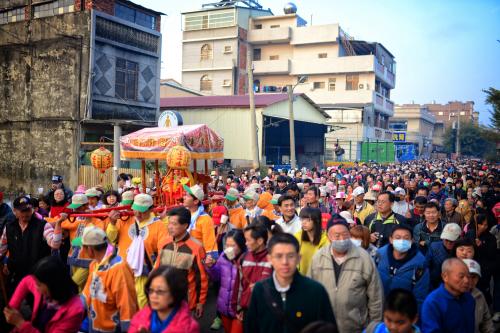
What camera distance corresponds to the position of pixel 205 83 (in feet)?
169

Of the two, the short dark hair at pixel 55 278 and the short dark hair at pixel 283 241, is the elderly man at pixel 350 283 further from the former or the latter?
the short dark hair at pixel 55 278

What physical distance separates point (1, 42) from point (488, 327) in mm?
23656

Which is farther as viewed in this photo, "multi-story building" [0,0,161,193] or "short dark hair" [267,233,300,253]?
"multi-story building" [0,0,161,193]

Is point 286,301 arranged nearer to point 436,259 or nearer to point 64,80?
point 436,259

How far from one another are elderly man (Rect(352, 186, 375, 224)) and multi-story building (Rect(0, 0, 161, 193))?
474 inches

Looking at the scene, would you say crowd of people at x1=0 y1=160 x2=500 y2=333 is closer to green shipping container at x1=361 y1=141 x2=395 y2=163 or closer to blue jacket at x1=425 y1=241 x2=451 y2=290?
blue jacket at x1=425 y1=241 x2=451 y2=290

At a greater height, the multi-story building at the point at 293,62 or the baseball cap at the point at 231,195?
the multi-story building at the point at 293,62

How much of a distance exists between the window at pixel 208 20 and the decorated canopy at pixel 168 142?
4215cm

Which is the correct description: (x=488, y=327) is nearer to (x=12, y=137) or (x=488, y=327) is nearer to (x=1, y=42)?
(x=12, y=137)

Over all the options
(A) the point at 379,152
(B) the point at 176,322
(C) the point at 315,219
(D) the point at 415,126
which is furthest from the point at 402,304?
(D) the point at 415,126

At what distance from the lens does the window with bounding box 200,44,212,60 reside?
50.5 m

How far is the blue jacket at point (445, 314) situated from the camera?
12.2 feet

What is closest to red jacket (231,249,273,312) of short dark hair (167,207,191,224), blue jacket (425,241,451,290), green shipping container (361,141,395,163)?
short dark hair (167,207,191,224)

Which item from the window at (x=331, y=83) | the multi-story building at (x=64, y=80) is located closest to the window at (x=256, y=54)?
the window at (x=331, y=83)
